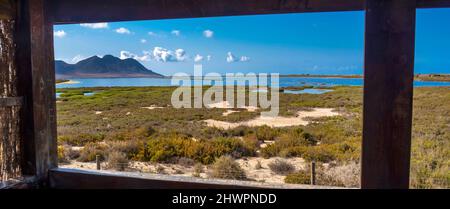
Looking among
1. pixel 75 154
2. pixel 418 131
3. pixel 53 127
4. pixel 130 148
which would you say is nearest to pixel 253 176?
pixel 130 148

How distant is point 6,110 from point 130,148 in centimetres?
678

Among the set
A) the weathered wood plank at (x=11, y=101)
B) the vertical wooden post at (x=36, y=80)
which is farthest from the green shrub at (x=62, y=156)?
the weathered wood plank at (x=11, y=101)

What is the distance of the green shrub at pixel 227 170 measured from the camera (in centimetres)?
656

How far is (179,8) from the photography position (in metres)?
2.15

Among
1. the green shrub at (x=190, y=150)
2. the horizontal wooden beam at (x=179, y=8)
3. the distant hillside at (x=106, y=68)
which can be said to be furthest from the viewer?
the distant hillside at (x=106, y=68)

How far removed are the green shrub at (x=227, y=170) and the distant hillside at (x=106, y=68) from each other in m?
53.8

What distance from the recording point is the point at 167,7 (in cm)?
215

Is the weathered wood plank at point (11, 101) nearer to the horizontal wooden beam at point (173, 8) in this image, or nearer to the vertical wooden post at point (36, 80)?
the vertical wooden post at point (36, 80)

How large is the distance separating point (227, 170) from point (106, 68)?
218 ft

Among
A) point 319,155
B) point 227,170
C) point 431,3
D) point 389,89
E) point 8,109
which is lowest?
point 227,170

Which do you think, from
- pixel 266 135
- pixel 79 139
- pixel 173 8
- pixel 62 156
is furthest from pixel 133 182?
pixel 79 139

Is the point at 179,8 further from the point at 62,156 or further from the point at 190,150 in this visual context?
the point at 62,156

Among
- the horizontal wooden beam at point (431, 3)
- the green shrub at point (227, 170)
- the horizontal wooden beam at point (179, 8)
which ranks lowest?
the green shrub at point (227, 170)
